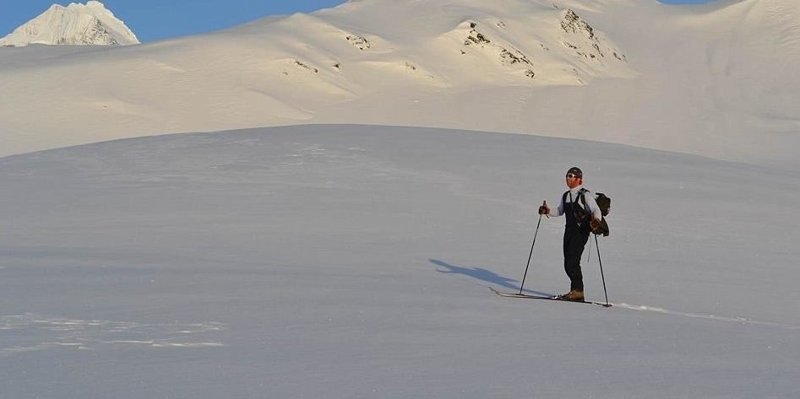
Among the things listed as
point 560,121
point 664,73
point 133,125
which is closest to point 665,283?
point 133,125

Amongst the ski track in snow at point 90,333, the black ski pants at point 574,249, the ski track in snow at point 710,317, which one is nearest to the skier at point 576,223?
the black ski pants at point 574,249

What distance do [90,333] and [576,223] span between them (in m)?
4.13

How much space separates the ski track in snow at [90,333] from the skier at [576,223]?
3250 millimetres

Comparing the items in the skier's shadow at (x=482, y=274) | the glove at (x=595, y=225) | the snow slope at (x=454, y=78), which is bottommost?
the skier's shadow at (x=482, y=274)

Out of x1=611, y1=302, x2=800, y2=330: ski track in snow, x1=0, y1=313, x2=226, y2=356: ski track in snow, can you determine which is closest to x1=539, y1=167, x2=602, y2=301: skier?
x1=611, y1=302, x2=800, y2=330: ski track in snow

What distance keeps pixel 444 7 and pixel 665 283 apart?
91.6m

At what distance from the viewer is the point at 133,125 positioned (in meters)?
53.0

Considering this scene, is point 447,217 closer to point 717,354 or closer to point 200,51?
point 717,354

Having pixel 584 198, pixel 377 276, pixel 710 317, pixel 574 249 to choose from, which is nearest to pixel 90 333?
pixel 377 276

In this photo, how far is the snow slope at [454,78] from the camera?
2158 inches

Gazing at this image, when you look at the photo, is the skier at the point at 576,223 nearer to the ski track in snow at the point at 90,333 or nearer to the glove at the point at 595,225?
the glove at the point at 595,225

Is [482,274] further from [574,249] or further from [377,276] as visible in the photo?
[574,249]

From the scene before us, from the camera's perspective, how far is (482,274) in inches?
384

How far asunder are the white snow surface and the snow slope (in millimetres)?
28041
